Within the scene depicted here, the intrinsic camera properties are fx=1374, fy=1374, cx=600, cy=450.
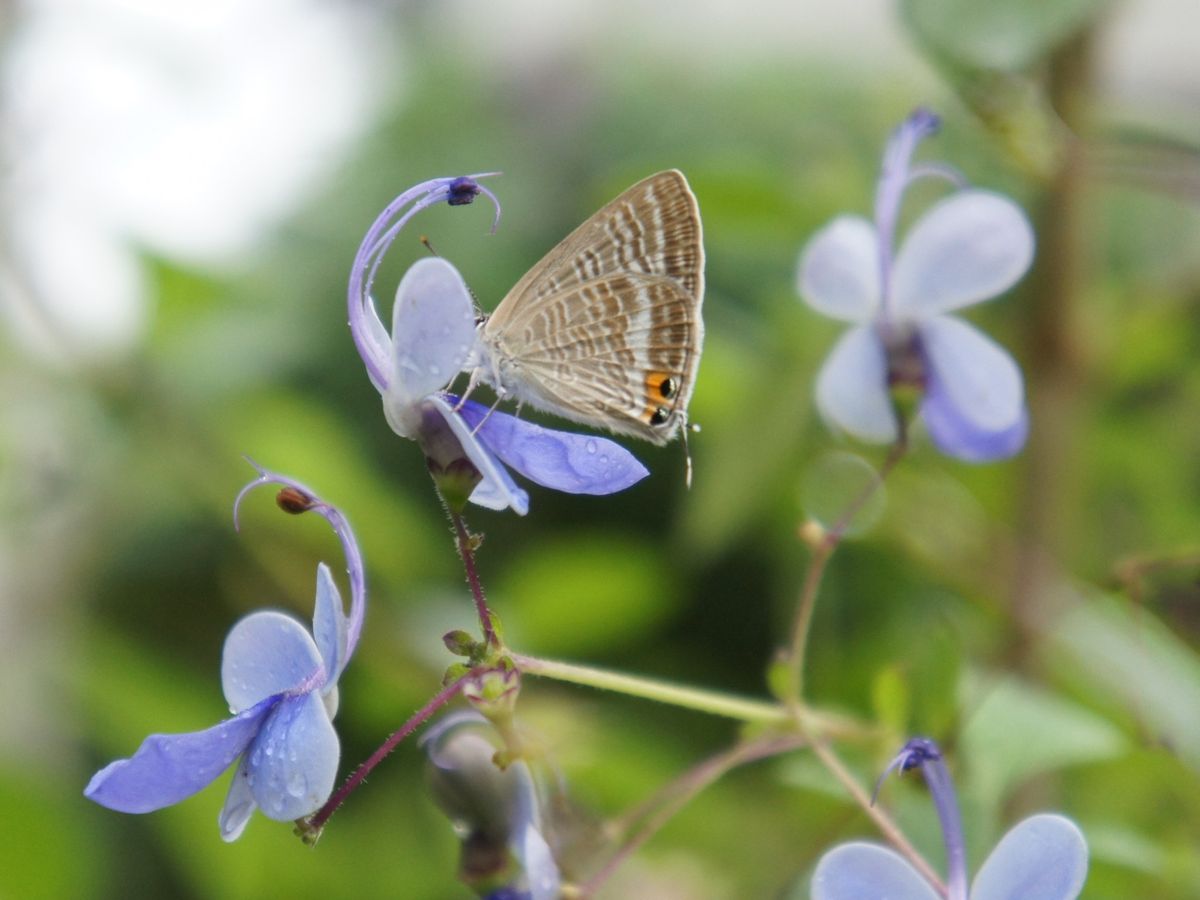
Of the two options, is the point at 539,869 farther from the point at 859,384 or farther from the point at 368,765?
the point at 859,384

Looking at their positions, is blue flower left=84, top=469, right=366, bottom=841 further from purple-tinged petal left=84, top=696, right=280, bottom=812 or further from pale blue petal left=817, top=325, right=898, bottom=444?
pale blue petal left=817, top=325, right=898, bottom=444

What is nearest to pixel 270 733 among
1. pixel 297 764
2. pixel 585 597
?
pixel 297 764

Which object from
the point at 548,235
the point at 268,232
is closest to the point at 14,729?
the point at 268,232

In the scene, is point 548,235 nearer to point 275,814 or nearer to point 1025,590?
point 1025,590

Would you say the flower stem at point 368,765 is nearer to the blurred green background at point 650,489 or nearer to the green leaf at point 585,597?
the blurred green background at point 650,489

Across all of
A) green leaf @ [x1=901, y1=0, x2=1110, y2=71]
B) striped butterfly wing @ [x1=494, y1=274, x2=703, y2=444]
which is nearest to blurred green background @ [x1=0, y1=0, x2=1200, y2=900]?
green leaf @ [x1=901, y1=0, x2=1110, y2=71]

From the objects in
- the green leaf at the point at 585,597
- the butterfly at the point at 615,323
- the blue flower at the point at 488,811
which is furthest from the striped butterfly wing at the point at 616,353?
the green leaf at the point at 585,597

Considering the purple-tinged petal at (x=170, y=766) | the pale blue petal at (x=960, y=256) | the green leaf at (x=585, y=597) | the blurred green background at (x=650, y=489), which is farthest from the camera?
the green leaf at (x=585, y=597)
